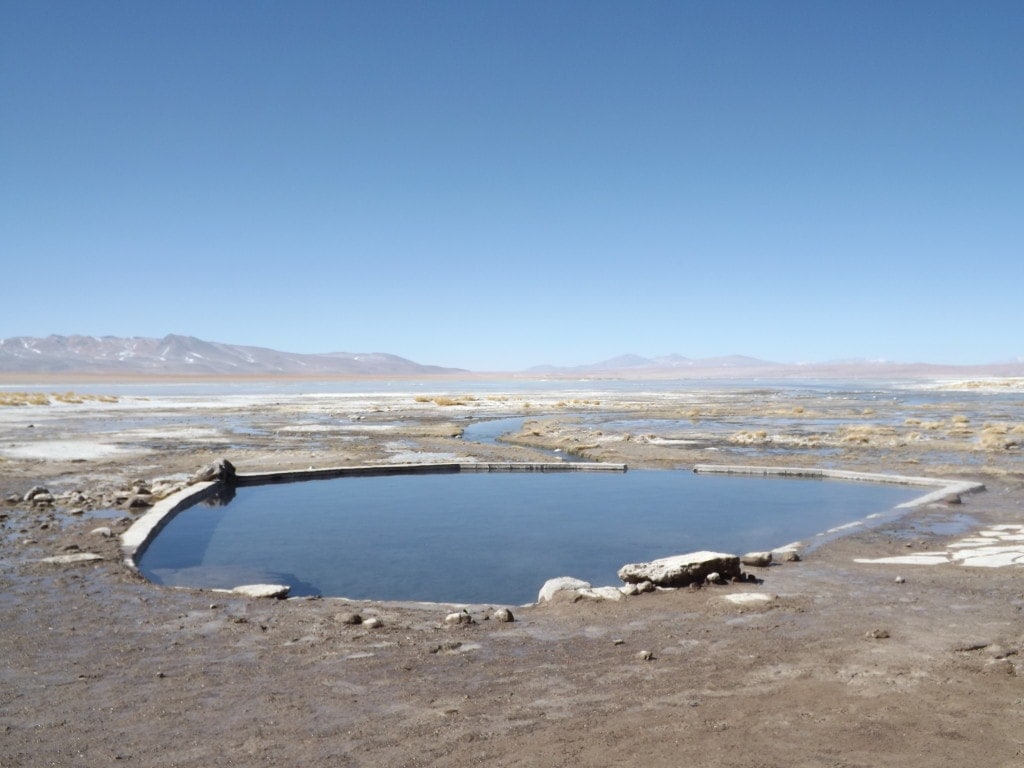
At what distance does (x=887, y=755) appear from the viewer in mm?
4289

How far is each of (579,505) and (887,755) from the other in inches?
420

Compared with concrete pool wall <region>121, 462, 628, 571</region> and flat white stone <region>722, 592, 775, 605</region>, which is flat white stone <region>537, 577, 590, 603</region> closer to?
flat white stone <region>722, 592, 775, 605</region>

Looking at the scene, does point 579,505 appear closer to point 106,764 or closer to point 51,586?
point 51,586

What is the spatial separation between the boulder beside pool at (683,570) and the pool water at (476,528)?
51.2 inches

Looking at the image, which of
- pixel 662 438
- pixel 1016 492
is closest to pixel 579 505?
pixel 1016 492

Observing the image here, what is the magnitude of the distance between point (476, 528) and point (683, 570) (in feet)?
16.8

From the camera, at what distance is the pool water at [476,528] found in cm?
999

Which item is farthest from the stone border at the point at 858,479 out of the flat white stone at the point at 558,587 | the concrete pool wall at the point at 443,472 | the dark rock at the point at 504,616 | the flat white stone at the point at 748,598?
the dark rock at the point at 504,616

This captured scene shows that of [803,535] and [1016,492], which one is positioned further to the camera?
[1016,492]

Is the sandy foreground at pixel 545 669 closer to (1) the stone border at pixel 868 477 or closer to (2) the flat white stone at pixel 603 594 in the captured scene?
(2) the flat white stone at pixel 603 594

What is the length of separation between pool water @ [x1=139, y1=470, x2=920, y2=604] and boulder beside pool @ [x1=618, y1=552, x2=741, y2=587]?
1.30 m

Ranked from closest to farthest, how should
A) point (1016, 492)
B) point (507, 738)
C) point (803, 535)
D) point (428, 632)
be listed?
point (507, 738) < point (428, 632) < point (803, 535) < point (1016, 492)

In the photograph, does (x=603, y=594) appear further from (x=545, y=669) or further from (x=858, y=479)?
(x=858, y=479)

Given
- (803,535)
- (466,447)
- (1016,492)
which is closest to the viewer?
(803,535)
